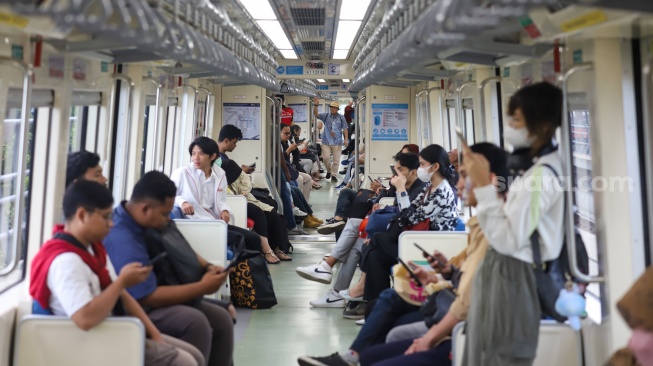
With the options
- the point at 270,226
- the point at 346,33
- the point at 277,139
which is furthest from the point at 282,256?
the point at 346,33

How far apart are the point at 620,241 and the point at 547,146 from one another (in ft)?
2.22

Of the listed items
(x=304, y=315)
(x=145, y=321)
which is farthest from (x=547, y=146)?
(x=304, y=315)

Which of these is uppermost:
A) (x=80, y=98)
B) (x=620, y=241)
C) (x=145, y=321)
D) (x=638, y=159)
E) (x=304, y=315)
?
(x=80, y=98)

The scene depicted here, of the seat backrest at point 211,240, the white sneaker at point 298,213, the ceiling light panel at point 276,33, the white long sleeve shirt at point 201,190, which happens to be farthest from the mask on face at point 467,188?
the white sneaker at point 298,213

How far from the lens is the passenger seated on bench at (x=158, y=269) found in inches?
159

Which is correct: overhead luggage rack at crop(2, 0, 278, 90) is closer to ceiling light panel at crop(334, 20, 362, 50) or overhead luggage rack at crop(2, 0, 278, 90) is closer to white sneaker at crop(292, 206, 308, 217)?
ceiling light panel at crop(334, 20, 362, 50)

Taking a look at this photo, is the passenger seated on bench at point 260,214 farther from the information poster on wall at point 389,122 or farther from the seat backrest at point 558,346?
the seat backrest at point 558,346

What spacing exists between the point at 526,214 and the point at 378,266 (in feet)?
10.9

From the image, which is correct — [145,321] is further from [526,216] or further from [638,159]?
[638,159]

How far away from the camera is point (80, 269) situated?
11.4 ft

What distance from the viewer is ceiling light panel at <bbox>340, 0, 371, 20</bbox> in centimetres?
687

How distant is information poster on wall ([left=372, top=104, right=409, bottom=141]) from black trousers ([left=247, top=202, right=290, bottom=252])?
1.69 m

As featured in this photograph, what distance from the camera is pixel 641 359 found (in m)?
2.37

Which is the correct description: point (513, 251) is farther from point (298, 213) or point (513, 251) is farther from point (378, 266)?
point (298, 213)
